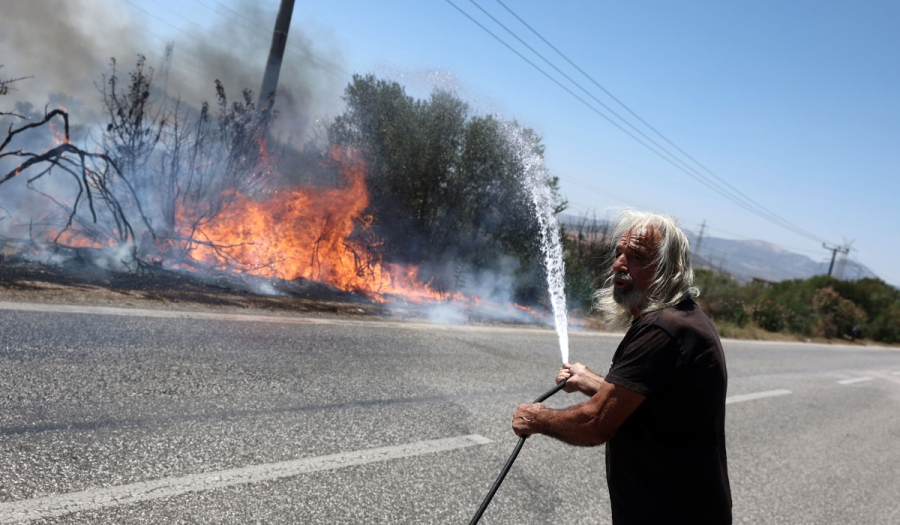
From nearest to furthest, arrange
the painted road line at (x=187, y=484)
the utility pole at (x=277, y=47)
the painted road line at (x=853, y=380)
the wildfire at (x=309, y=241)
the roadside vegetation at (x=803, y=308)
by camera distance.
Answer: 1. the painted road line at (x=187, y=484)
2. the wildfire at (x=309, y=241)
3. the utility pole at (x=277, y=47)
4. the painted road line at (x=853, y=380)
5. the roadside vegetation at (x=803, y=308)

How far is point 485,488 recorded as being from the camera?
4.25 m

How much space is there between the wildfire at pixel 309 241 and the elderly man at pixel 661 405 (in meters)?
10.2

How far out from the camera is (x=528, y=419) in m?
2.39

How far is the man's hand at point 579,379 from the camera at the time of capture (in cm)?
248

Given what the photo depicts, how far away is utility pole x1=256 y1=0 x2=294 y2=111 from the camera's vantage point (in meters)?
13.4

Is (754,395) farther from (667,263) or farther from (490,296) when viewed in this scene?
(667,263)

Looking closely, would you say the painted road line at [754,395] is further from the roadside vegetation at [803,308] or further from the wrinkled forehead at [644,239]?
the roadside vegetation at [803,308]

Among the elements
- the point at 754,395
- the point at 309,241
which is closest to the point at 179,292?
the point at 309,241

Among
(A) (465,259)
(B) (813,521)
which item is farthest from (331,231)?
(B) (813,521)

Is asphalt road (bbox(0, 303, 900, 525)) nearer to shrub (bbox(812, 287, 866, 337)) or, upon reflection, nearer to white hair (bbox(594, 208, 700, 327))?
white hair (bbox(594, 208, 700, 327))

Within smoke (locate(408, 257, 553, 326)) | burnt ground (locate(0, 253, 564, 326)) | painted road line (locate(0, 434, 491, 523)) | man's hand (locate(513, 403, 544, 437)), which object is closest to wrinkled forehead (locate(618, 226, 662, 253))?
man's hand (locate(513, 403, 544, 437))

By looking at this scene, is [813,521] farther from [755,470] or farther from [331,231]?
[331,231]

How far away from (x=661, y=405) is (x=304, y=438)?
299 centimetres

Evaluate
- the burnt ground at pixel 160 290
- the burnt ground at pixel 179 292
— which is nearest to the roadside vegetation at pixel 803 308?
the burnt ground at pixel 179 292
